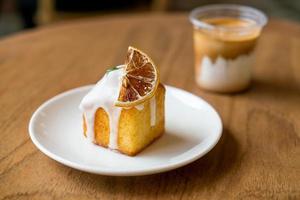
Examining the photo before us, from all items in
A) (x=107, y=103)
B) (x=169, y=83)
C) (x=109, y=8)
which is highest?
(x=107, y=103)

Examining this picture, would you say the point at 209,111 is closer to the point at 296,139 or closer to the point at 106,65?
the point at 296,139

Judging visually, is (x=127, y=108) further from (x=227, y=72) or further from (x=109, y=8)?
(x=109, y=8)

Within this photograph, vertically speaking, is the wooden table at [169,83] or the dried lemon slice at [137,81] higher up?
the dried lemon slice at [137,81]

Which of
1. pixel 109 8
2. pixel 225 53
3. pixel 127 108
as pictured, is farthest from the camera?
pixel 109 8

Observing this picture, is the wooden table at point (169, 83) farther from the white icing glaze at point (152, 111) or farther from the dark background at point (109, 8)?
the dark background at point (109, 8)

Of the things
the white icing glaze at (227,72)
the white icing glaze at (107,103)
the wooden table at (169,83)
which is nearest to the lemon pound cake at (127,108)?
the white icing glaze at (107,103)

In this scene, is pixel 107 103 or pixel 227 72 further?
pixel 227 72

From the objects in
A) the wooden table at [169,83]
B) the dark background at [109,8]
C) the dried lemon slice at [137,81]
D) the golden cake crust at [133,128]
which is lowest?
the dark background at [109,8]

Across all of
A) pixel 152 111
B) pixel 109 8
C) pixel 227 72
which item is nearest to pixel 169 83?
pixel 227 72

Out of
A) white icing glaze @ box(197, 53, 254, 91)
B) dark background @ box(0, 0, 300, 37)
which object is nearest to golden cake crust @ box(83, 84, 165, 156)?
white icing glaze @ box(197, 53, 254, 91)
